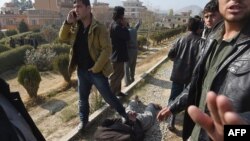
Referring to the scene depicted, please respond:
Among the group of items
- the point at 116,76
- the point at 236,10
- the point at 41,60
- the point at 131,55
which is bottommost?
the point at 41,60

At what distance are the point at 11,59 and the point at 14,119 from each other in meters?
15.1

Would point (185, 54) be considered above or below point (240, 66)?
below

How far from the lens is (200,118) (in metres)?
1.01

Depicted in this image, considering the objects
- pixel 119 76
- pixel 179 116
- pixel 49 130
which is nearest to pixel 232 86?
pixel 179 116

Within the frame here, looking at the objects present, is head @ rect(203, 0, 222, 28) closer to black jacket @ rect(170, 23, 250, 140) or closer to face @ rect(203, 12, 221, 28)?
face @ rect(203, 12, 221, 28)

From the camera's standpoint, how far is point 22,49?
17297 millimetres

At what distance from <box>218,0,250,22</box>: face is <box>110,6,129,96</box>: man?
385cm

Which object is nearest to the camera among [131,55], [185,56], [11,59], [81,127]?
[185,56]

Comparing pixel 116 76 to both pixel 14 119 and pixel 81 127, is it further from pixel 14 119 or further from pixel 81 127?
pixel 14 119

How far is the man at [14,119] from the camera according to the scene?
169 cm

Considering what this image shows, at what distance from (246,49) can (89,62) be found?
2.64m

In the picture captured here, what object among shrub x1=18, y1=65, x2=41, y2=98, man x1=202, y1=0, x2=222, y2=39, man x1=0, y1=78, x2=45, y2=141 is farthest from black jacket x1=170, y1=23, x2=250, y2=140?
shrub x1=18, y1=65, x2=41, y2=98

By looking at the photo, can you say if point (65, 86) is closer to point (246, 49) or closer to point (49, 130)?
point (49, 130)

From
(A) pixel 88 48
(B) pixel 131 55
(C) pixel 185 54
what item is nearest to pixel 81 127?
(A) pixel 88 48
